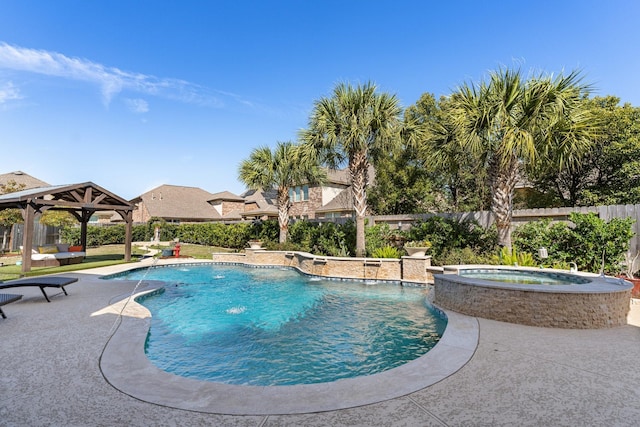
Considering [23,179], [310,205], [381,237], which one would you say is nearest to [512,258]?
[381,237]

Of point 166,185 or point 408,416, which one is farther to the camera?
point 166,185

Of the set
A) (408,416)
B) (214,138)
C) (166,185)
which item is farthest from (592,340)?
(166,185)

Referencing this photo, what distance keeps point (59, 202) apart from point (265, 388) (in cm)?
1505

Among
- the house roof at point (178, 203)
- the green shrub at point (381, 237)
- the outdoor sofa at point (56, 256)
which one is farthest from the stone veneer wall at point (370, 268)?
the house roof at point (178, 203)

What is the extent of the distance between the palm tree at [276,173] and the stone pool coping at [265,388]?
49.4 ft

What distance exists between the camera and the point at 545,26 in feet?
37.3

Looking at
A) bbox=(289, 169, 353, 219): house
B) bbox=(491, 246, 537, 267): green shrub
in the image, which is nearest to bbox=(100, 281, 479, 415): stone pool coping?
bbox=(491, 246, 537, 267): green shrub

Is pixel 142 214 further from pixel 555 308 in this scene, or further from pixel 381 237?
pixel 555 308

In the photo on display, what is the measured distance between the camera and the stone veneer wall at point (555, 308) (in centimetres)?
565

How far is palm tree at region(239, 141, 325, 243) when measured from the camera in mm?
18969

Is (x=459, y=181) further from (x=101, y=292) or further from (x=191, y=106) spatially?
(x=101, y=292)

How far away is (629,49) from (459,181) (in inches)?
401

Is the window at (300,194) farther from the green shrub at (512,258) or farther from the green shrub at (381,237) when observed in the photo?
the green shrub at (512,258)

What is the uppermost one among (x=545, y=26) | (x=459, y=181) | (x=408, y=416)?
(x=545, y=26)
